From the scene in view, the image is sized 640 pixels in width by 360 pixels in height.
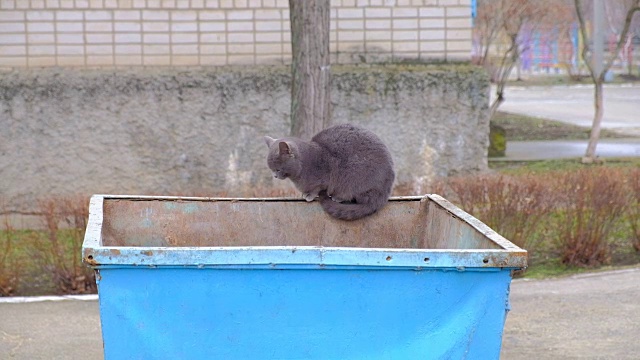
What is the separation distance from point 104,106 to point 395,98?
10.4 ft

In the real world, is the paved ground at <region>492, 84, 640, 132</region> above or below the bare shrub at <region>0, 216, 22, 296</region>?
above

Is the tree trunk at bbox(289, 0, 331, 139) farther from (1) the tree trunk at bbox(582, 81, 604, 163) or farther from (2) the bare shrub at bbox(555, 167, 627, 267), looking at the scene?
(1) the tree trunk at bbox(582, 81, 604, 163)

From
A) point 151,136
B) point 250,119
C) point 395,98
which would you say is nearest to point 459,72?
point 395,98

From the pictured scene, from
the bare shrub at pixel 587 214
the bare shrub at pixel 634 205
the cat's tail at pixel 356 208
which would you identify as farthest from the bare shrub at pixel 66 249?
the bare shrub at pixel 634 205

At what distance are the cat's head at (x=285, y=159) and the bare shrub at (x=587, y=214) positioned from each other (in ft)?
12.9

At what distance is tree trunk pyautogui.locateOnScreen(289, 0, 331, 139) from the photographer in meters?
7.91

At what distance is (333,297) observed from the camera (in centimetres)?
304

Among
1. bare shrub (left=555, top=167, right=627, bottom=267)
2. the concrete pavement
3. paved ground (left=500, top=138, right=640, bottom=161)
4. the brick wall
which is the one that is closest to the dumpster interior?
bare shrub (left=555, top=167, right=627, bottom=267)

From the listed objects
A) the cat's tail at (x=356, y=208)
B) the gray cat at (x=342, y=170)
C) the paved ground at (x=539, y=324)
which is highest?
the gray cat at (x=342, y=170)

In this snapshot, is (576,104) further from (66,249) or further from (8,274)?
(8,274)

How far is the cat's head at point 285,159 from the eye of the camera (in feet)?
14.3

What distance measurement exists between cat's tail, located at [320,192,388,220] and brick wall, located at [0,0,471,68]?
235 inches

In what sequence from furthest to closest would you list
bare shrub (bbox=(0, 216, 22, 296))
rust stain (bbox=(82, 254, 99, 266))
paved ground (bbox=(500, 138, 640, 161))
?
1. paved ground (bbox=(500, 138, 640, 161))
2. bare shrub (bbox=(0, 216, 22, 296))
3. rust stain (bbox=(82, 254, 99, 266))

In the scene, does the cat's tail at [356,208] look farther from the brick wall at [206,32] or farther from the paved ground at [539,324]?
the brick wall at [206,32]
